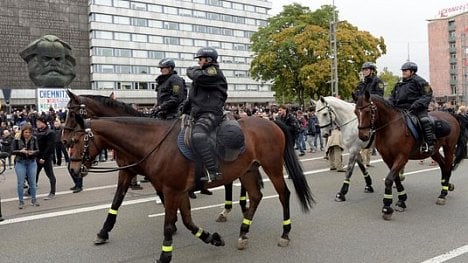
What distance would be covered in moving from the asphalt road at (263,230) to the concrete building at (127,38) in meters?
44.0

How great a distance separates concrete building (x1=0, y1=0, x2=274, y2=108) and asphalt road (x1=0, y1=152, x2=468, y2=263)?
144 ft

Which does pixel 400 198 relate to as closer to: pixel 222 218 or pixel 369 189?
pixel 369 189

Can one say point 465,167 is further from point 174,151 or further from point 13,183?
point 13,183

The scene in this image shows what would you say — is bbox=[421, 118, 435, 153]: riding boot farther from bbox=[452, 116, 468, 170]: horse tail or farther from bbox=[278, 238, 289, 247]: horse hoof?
bbox=[278, 238, 289, 247]: horse hoof

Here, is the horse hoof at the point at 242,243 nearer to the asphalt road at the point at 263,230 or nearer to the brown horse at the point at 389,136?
the asphalt road at the point at 263,230

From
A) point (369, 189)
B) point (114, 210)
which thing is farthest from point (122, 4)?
point (114, 210)

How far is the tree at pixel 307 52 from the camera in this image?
3784 centimetres

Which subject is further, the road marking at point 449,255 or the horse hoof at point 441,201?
the horse hoof at point 441,201

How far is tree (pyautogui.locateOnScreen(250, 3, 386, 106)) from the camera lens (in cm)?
3784

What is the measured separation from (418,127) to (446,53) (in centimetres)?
9611

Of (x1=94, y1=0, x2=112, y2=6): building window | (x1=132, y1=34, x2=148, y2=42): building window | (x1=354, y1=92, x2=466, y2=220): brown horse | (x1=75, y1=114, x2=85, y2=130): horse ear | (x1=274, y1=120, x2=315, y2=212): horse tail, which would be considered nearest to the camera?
(x1=75, y1=114, x2=85, y2=130): horse ear

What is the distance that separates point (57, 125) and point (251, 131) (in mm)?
11683

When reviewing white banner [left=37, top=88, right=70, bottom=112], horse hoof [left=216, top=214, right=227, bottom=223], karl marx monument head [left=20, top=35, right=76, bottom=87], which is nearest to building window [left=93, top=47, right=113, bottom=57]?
karl marx monument head [left=20, top=35, right=76, bottom=87]

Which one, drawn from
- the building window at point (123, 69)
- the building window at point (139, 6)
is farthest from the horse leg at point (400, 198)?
the building window at point (139, 6)
